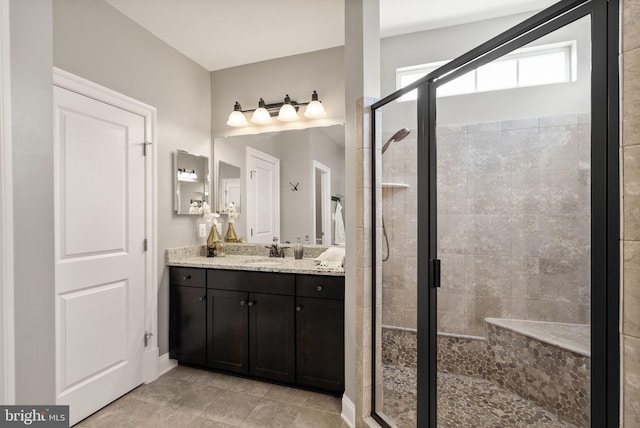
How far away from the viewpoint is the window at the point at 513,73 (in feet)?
4.93

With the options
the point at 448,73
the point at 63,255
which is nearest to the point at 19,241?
the point at 63,255

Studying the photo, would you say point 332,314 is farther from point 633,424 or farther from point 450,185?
point 633,424

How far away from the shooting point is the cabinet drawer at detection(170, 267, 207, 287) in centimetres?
250

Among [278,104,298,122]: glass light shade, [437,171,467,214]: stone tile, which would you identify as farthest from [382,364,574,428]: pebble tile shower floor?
[278,104,298,122]: glass light shade

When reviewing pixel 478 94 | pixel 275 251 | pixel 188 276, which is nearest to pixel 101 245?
pixel 188 276

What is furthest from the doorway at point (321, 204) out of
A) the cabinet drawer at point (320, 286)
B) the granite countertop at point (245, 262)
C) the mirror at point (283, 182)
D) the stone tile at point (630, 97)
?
the stone tile at point (630, 97)

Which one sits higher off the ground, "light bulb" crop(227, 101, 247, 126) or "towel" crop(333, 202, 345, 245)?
"light bulb" crop(227, 101, 247, 126)

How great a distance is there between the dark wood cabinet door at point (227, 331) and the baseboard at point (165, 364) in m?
0.37

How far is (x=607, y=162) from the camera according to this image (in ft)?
2.69

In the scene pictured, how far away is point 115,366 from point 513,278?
2.65 metres

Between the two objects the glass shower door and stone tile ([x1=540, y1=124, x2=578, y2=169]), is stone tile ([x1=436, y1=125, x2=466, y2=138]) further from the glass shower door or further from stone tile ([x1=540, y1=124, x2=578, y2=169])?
stone tile ([x1=540, y1=124, x2=578, y2=169])

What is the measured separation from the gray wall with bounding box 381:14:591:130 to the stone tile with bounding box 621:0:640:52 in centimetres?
11

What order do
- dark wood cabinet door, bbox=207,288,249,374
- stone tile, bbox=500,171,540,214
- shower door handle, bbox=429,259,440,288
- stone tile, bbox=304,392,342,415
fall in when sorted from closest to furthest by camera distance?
shower door handle, bbox=429,259,440,288 < stone tile, bbox=500,171,540,214 < stone tile, bbox=304,392,342,415 < dark wood cabinet door, bbox=207,288,249,374

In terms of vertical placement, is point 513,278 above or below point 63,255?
below
